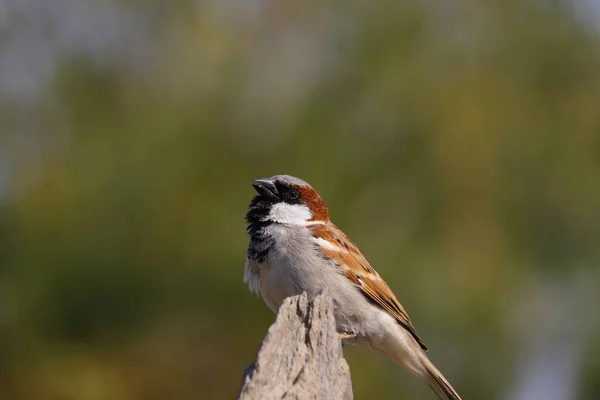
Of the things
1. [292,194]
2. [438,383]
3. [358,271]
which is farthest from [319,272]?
[438,383]

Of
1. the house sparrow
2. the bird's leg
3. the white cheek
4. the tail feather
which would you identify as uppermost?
the white cheek

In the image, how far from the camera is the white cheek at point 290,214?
3.87 m

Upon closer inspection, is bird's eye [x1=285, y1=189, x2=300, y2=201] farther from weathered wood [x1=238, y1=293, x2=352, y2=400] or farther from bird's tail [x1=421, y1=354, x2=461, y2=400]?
weathered wood [x1=238, y1=293, x2=352, y2=400]

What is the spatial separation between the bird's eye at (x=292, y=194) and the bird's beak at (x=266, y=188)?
0.05 m

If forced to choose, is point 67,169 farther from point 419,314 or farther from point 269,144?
point 419,314

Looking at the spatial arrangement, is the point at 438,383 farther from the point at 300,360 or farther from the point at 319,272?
the point at 300,360

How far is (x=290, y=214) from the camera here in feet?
12.9

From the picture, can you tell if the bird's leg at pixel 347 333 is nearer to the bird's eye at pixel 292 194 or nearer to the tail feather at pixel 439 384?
the tail feather at pixel 439 384

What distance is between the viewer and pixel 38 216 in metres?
5.94

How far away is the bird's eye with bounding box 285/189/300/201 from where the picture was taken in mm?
3988

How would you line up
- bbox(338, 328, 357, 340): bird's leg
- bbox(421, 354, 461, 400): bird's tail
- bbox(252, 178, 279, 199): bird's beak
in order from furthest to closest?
bbox(421, 354, 461, 400): bird's tail → bbox(252, 178, 279, 199): bird's beak → bbox(338, 328, 357, 340): bird's leg

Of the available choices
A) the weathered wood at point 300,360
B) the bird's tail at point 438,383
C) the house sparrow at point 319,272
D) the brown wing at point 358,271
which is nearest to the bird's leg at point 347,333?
the house sparrow at point 319,272

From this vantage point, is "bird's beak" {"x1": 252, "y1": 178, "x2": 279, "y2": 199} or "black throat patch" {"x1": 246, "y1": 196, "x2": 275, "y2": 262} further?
→ "bird's beak" {"x1": 252, "y1": 178, "x2": 279, "y2": 199}

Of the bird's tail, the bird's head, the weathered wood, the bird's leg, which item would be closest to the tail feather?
the bird's tail
